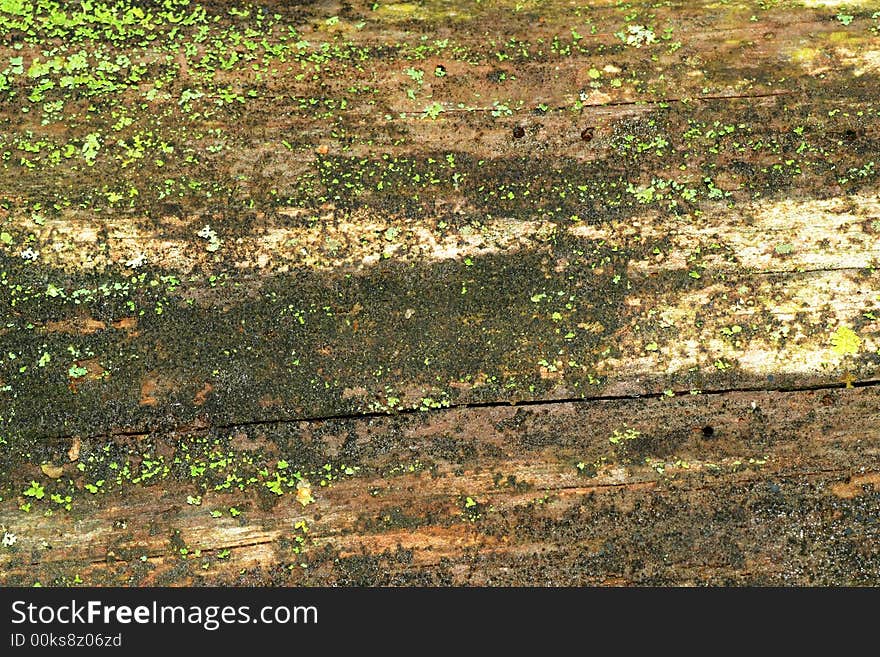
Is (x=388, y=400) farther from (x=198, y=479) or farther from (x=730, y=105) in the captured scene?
(x=730, y=105)

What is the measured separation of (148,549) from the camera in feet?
8.28

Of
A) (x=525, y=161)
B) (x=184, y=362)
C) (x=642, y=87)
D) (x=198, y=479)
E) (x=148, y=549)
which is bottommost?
(x=148, y=549)

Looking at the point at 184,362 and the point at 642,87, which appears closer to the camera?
the point at 184,362

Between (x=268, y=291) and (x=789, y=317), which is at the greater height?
(x=268, y=291)

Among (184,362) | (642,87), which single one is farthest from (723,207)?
(184,362)

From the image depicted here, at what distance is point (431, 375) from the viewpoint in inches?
100

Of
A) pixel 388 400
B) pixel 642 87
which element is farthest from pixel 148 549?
pixel 642 87

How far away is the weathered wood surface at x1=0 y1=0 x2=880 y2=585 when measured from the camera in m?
2.52

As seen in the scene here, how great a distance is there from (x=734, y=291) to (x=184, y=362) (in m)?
1.92

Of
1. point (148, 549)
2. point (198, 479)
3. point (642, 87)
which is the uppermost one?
point (642, 87)

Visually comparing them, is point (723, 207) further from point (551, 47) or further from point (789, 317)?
point (551, 47)

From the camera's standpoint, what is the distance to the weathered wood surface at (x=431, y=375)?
2.52 m

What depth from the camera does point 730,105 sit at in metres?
2.71

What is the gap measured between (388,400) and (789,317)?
1.42m
